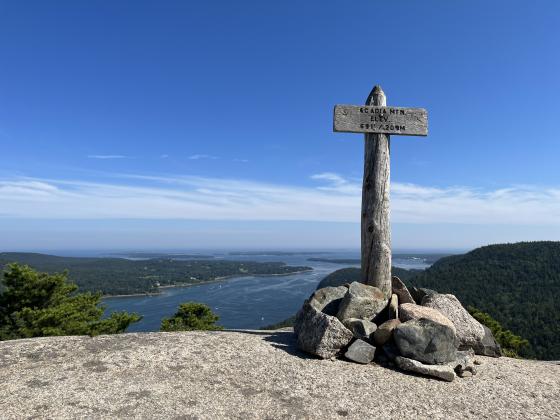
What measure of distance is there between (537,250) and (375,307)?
12219 cm

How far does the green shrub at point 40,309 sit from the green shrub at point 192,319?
3.11 metres

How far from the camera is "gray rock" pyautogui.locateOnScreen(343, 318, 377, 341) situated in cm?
700

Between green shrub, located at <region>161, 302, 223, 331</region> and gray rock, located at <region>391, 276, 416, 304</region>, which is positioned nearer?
gray rock, located at <region>391, 276, 416, 304</region>

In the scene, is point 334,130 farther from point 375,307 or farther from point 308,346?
point 308,346

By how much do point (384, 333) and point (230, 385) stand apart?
3048mm

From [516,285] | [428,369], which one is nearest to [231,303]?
[516,285]

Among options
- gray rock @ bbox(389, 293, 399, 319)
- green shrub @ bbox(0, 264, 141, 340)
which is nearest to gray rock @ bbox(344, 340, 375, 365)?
gray rock @ bbox(389, 293, 399, 319)

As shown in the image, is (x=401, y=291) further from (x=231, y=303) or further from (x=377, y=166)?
(x=231, y=303)

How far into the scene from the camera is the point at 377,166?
865 cm

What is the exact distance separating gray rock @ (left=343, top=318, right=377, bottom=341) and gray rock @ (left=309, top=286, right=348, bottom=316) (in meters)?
0.69

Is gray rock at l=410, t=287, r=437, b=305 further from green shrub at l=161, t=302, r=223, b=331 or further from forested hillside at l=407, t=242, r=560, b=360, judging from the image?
forested hillside at l=407, t=242, r=560, b=360

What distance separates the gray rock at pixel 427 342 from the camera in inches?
254

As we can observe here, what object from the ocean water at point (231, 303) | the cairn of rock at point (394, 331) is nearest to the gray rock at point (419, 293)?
the cairn of rock at point (394, 331)

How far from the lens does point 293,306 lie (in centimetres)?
10500
